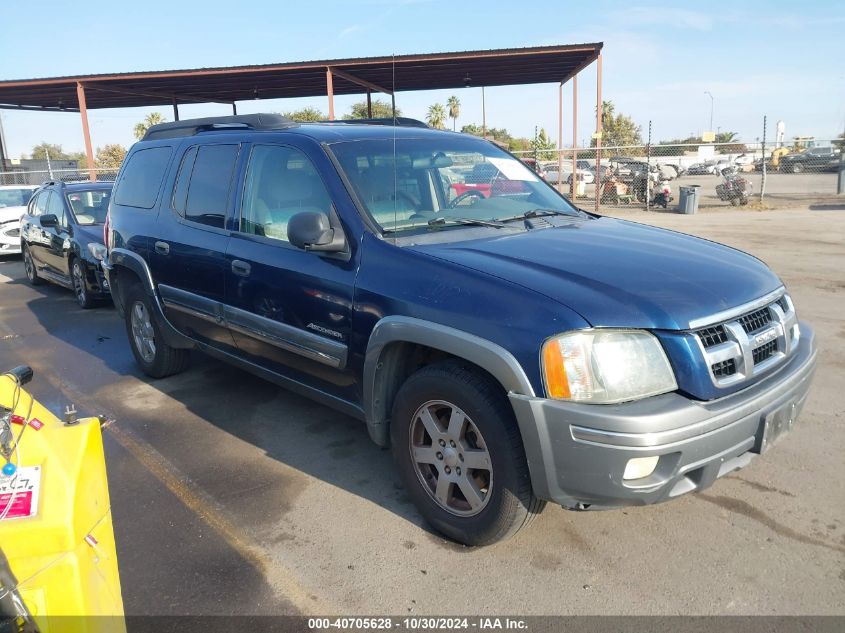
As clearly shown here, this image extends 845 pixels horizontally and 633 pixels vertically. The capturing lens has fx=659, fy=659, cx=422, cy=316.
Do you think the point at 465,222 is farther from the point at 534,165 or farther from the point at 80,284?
the point at 534,165

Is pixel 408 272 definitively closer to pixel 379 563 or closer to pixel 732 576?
pixel 379 563

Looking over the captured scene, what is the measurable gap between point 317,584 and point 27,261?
10412 millimetres

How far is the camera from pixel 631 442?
2.40 meters

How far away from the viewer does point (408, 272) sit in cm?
306

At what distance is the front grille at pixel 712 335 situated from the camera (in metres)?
2.62

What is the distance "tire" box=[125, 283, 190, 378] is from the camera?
5.43 meters

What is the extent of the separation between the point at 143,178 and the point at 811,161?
3586cm

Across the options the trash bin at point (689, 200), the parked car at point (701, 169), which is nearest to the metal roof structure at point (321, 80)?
the trash bin at point (689, 200)

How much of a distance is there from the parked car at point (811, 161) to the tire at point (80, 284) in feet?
105

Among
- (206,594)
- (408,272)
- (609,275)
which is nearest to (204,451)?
(206,594)

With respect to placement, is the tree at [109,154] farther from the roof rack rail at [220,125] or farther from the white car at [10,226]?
the roof rack rail at [220,125]

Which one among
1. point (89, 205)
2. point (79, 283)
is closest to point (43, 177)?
point (89, 205)

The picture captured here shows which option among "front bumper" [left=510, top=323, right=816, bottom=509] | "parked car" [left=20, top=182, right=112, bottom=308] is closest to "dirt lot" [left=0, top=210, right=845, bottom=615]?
"front bumper" [left=510, top=323, right=816, bottom=509]

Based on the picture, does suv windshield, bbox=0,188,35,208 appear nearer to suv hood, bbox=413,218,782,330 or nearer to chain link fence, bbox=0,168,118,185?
chain link fence, bbox=0,168,118,185
